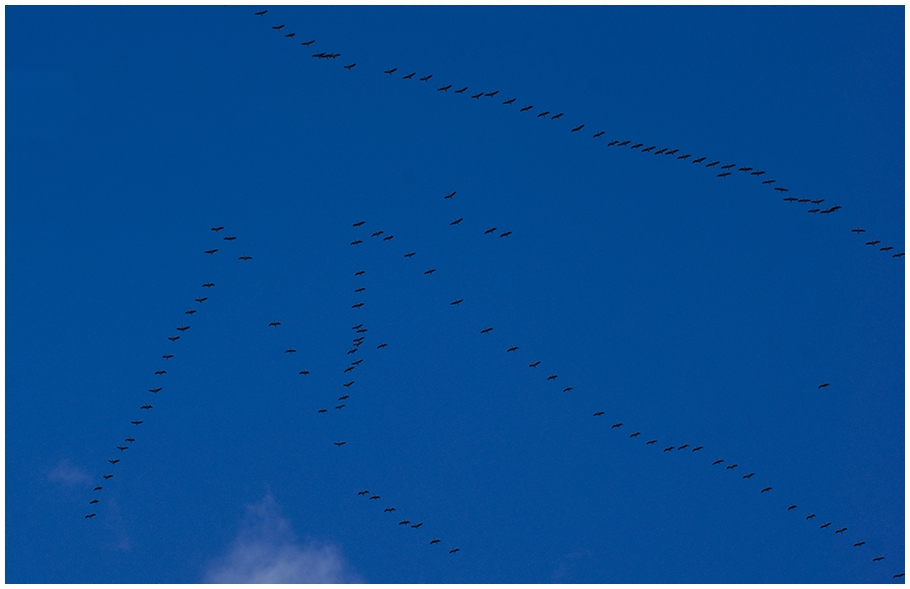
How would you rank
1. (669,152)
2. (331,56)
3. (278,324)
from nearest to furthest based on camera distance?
(331,56), (278,324), (669,152)

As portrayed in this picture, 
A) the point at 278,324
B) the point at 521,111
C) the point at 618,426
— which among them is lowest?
the point at 618,426

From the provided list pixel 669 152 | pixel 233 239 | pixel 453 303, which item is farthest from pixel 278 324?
pixel 669 152

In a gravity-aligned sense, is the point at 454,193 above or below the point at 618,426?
above

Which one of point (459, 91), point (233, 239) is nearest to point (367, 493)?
point (233, 239)

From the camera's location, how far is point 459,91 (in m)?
88.1

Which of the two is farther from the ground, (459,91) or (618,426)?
(459,91)

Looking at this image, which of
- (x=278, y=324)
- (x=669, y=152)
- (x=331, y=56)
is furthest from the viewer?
(x=669, y=152)

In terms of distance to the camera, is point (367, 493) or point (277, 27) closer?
point (277, 27)

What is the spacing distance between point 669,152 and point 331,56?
1088 inches

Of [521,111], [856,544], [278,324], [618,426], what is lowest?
[856,544]

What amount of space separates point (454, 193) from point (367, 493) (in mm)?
27875

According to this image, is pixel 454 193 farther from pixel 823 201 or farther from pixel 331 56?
pixel 823 201

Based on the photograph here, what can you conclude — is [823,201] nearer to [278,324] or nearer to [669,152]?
[669,152]

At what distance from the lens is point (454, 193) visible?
82.8 m
